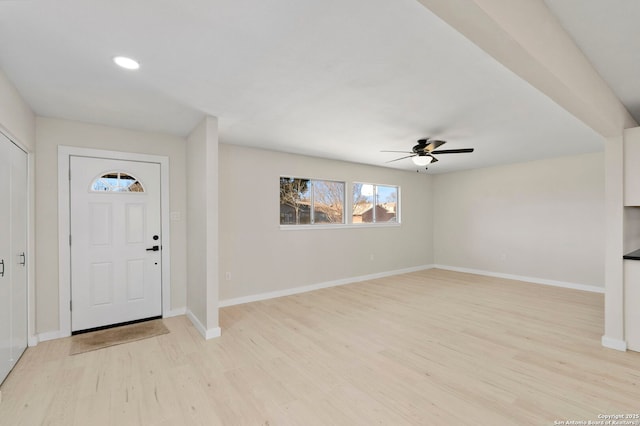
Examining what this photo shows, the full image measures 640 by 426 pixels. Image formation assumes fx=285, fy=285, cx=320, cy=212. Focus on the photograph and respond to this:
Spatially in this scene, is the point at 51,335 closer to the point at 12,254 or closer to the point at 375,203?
the point at 12,254

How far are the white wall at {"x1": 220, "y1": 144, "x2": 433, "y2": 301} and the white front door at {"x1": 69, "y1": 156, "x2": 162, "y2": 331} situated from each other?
0.95m

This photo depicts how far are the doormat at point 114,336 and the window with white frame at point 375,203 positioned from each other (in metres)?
3.89

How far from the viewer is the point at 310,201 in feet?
17.8

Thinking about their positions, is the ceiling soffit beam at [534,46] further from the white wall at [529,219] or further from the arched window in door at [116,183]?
the arched window in door at [116,183]

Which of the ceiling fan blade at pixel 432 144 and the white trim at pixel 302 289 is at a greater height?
the ceiling fan blade at pixel 432 144

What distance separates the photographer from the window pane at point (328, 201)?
217 inches

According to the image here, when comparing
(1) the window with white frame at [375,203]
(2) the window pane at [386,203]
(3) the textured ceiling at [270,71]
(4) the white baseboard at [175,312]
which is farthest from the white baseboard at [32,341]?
(2) the window pane at [386,203]

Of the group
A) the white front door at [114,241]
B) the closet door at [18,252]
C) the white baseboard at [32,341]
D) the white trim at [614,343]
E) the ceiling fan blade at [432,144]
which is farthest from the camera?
the ceiling fan blade at [432,144]

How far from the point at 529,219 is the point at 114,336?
7306 mm

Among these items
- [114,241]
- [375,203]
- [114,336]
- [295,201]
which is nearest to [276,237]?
[295,201]

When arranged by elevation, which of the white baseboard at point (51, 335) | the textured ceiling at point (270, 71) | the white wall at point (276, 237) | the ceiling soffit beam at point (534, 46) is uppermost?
the textured ceiling at point (270, 71)

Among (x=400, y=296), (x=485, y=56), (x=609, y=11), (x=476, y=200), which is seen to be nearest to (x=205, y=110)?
(x=485, y=56)

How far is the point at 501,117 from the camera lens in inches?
130

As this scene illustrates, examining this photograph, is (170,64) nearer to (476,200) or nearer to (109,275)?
(109,275)
